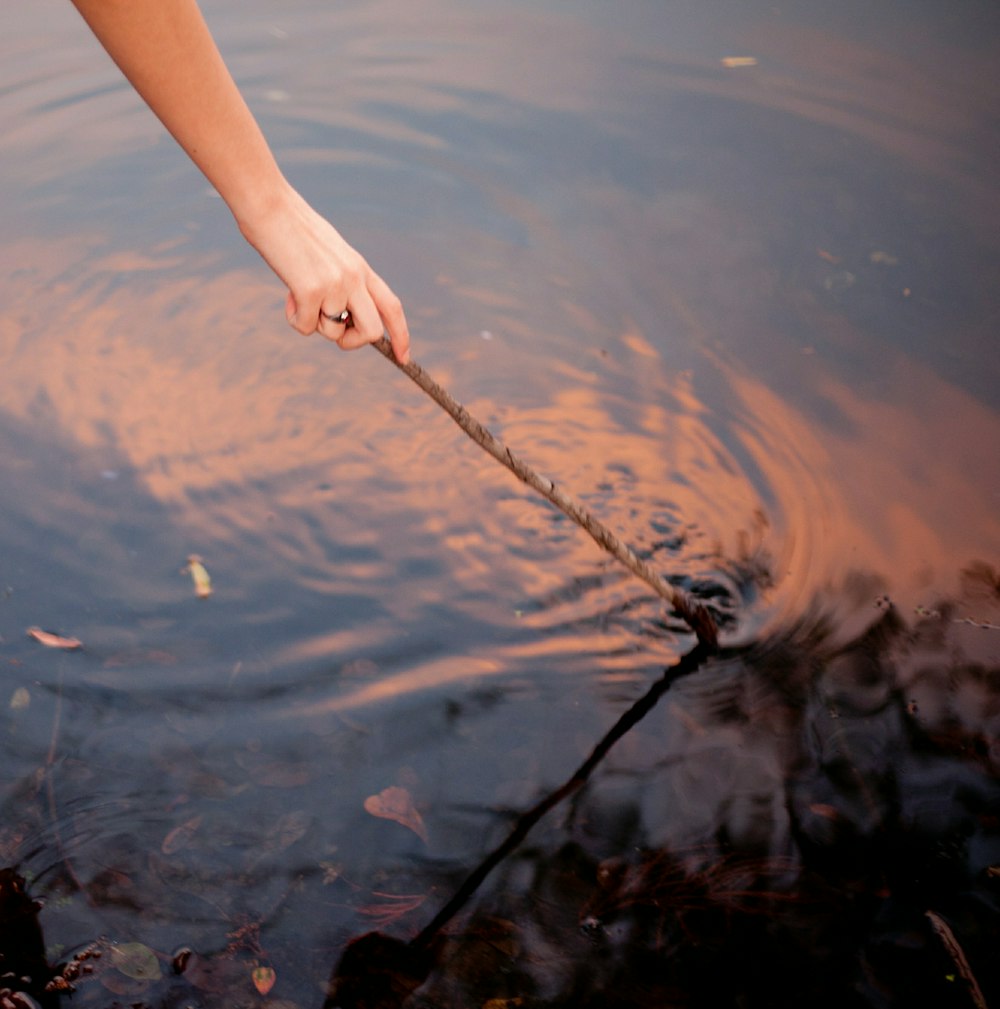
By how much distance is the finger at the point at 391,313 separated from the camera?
1599mm

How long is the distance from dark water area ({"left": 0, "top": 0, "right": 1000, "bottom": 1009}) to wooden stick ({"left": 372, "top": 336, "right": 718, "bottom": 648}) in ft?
0.29

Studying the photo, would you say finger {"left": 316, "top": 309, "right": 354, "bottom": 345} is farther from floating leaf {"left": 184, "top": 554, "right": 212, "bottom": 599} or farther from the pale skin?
floating leaf {"left": 184, "top": 554, "right": 212, "bottom": 599}

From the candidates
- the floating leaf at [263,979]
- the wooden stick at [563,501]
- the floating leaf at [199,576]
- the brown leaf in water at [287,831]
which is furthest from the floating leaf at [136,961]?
the wooden stick at [563,501]

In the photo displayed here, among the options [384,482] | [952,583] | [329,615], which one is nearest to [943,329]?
[952,583]

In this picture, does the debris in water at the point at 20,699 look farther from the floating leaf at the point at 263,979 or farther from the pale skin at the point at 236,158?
the pale skin at the point at 236,158

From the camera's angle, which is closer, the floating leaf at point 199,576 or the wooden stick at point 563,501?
the wooden stick at point 563,501

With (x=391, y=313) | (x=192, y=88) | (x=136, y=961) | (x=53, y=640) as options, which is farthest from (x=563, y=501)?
(x=53, y=640)

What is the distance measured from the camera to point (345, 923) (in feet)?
6.15

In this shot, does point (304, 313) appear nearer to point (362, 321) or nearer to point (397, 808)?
point (362, 321)

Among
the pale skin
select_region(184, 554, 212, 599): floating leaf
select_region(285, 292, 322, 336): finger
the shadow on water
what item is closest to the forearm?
the pale skin

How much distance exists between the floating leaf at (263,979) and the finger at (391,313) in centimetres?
120

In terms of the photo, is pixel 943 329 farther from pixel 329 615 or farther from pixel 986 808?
pixel 329 615

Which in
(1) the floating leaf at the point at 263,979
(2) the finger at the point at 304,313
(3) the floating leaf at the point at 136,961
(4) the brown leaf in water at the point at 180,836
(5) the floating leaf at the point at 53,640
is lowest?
(1) the floating leaf at the point at 263,979

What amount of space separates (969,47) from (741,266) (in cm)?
194
